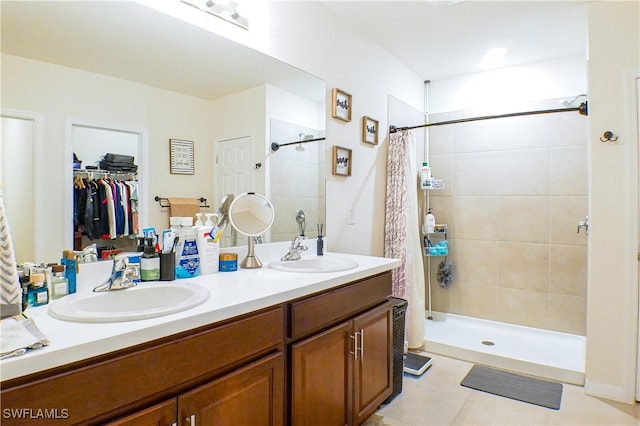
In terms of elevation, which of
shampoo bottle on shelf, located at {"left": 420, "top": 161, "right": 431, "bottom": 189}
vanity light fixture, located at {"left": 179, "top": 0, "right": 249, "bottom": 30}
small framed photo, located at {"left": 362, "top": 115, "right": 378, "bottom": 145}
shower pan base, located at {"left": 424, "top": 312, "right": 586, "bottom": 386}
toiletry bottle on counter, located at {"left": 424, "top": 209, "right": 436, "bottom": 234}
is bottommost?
shower pan base, located at {"left": 424, "top": 312, "right": 586, "bottom": 386}

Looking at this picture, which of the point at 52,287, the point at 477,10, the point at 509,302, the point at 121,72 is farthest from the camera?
the point at 509,302

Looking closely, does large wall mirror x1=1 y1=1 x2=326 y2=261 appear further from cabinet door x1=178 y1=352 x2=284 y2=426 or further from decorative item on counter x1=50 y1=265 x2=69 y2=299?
cabinet door x1=178 y1=352 x2=284 y2=426

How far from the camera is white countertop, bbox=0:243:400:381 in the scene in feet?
2.56

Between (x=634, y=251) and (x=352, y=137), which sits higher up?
(x=352, y=137)

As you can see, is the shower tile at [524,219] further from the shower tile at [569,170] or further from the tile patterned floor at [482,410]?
the tile patterned floor at [482,410]

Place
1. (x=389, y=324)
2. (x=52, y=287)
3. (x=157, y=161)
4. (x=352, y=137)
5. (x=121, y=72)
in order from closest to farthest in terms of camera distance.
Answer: (x=52, y=287)
(x=121, y=72)
(x=157, y=161)
(x=389, y=324)
(x=352, y=137)

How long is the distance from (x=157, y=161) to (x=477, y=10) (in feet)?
7.34

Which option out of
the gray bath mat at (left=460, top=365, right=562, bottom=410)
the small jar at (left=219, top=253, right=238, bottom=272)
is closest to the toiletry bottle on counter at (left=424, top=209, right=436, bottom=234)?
the gray bath mat at (left=460, top=365, right=562, bottom=410)

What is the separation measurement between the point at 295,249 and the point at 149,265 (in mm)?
866

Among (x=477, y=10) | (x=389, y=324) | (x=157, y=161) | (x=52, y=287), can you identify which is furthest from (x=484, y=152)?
(x=52, y=287)

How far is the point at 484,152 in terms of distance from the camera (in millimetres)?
3473

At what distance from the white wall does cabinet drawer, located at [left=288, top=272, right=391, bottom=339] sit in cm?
142

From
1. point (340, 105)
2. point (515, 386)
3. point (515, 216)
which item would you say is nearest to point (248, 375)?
point (340, 105)

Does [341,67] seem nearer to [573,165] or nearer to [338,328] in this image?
[338,328]
